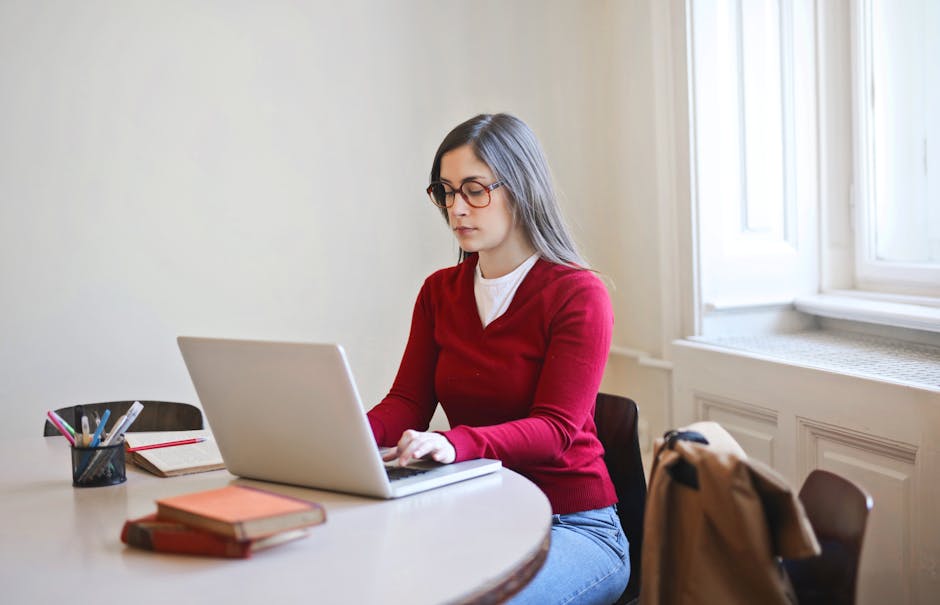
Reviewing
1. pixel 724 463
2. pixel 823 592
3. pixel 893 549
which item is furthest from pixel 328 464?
pixel 893 549

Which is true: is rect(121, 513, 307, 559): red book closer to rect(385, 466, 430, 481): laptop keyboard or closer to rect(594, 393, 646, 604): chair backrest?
rect(385, 466, 430, 481): laptop keyboard

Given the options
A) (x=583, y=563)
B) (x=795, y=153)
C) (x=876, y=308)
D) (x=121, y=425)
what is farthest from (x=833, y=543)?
(x=795, y=153)

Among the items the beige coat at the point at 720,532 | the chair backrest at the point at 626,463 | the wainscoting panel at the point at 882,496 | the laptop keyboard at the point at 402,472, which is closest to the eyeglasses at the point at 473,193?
the chair backrest at the point at 626,463

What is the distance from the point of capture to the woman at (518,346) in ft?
5.03

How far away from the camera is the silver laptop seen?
121 centimetres

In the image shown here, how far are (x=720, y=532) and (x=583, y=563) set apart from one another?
1.39 ft

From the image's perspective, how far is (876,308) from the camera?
2287 millimetres

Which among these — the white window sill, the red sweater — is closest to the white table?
the red sweater

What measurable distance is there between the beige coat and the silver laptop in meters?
0.31

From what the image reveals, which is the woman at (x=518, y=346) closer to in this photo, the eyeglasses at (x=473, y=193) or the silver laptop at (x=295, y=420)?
the eyeglasses at (x=473, y=193)

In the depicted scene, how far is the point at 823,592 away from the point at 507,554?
0.40m

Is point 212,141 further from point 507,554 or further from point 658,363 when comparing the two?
point 507,554

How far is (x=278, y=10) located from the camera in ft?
8.57

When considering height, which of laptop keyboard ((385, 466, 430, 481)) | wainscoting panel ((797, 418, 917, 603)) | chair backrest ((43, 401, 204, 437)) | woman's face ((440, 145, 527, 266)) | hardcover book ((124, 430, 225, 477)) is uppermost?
woman's face ((440, 145, 527, 266))
